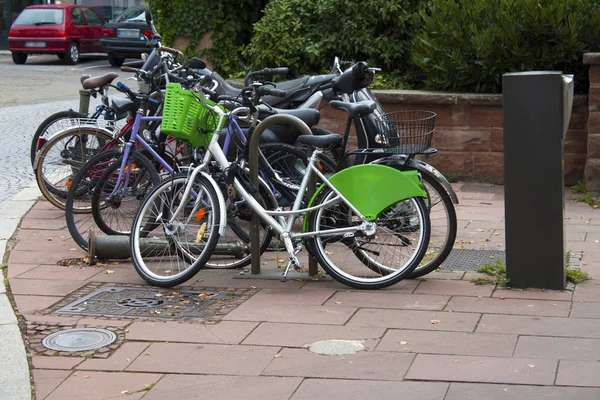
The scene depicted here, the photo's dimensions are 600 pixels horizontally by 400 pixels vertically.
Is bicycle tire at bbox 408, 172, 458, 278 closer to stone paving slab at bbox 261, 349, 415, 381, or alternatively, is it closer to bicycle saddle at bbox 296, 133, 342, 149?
bicycle saddle at bbox 296, 133, 342, 149

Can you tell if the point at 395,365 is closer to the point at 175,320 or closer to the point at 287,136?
the point at 175,320

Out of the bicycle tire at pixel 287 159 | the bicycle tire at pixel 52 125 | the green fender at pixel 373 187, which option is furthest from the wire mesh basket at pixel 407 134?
the bicycle tire at pixel 52 125

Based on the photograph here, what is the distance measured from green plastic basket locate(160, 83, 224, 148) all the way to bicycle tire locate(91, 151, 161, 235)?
558 mm

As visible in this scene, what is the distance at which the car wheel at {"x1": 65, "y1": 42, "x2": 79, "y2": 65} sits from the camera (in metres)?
26.5

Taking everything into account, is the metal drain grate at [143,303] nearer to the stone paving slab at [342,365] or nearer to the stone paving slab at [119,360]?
the stone paving slab at [119,360]

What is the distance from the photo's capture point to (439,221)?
6.16m

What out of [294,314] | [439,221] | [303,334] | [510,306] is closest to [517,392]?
[303,334]

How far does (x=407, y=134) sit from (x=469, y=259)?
3.22ft

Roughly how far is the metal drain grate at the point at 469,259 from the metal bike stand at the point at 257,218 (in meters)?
0.89

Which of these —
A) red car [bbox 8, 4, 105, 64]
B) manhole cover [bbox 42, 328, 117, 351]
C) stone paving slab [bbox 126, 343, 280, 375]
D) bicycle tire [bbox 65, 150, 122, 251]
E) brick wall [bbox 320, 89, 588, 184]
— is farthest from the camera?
red car [bbox 8, 4, 105, 64]

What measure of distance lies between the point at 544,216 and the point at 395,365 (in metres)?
1.69

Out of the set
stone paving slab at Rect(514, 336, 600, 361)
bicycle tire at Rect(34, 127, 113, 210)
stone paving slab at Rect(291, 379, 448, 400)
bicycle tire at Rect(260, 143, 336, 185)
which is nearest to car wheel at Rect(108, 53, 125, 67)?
bicycle tire at Rect(34, 127, 113, 210)

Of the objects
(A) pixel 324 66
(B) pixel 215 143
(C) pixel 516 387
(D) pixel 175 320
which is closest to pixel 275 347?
(D) pixel 175 320

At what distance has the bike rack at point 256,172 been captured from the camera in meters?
6.12
